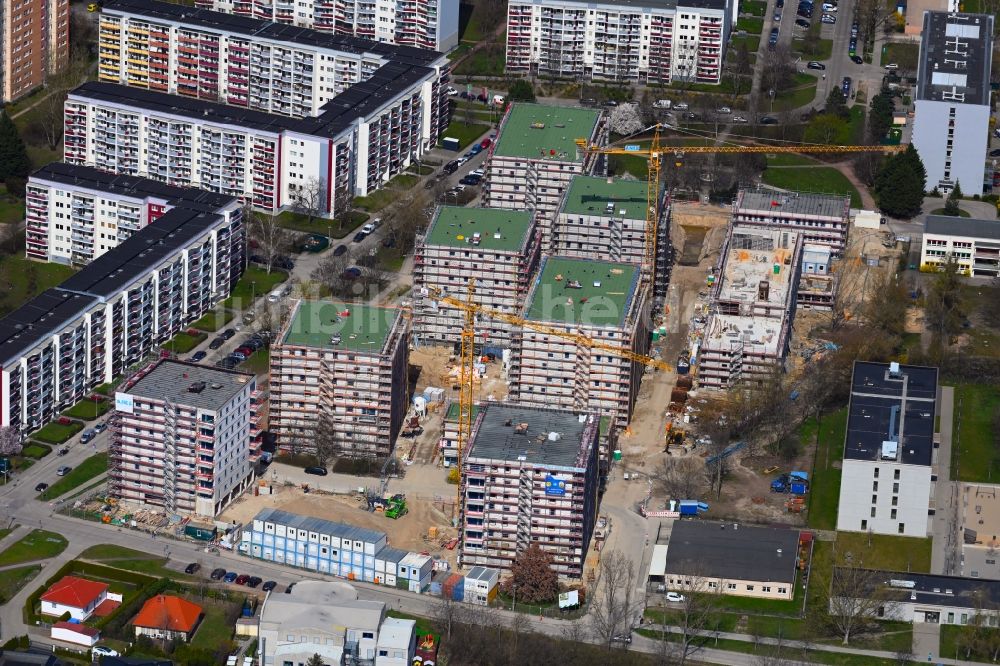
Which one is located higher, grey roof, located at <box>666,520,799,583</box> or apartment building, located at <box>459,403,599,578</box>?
apartment building, located at <box>459,403,599,578</box>

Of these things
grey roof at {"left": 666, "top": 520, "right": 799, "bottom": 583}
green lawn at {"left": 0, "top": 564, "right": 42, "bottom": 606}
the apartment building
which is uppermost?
the apartment building

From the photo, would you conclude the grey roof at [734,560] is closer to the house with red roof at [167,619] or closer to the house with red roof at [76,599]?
the house with red roof at [167,619]

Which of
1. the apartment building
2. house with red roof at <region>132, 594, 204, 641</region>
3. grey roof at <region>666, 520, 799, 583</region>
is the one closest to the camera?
house with red roof at <region>132, 594, 204, 641</region>

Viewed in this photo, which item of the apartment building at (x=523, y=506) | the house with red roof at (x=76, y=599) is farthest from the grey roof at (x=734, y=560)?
the house with red roof at (x=76, y=599)

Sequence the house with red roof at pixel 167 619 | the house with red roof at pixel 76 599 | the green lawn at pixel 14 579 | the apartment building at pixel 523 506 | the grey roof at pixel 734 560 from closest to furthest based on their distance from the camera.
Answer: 1. the house with red roof at pixel 167 619
2. the house with red roof at pixel 76 599
3. the green lawn at pixel 14 579
4. the grey roof at pixel 734 560
5. the apartment building at pixel 523 506

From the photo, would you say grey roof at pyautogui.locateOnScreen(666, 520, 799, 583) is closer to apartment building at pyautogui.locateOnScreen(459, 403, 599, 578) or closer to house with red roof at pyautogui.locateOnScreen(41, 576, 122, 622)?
apartment building at pyautogui.locateOnScreen(459, 403, 599, 578)

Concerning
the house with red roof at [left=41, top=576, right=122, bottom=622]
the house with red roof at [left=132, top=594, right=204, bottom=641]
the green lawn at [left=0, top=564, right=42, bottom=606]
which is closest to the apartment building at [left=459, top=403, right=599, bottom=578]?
the house with red roof at [left=132, top=594, right=204, bottom=641]
